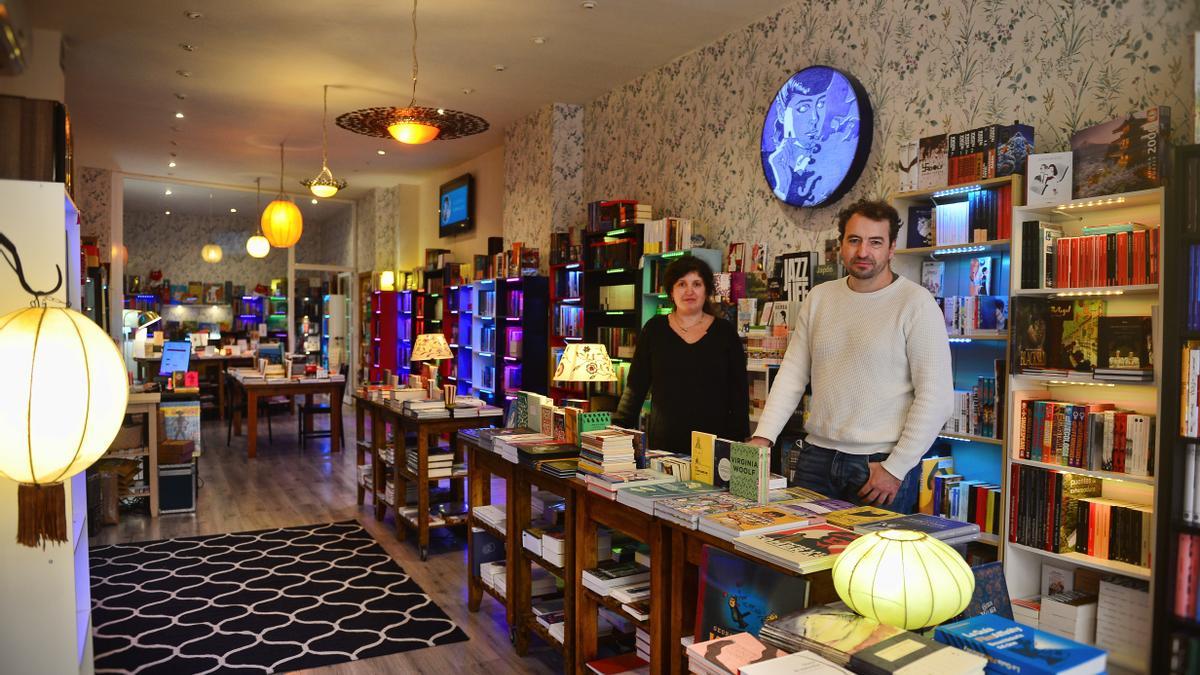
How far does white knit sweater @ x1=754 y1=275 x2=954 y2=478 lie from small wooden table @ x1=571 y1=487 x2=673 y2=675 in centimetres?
58

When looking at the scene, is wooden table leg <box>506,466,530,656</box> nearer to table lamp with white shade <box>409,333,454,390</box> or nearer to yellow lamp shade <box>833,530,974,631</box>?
yellow lamp shade <box>833,530,974,631</box>

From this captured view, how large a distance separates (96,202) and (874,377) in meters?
12.1

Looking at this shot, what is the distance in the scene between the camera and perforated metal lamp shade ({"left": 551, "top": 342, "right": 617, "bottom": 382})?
4387 mm

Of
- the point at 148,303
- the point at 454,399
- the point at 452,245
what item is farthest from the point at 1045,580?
the point at 148,303

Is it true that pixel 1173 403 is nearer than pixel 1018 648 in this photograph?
No

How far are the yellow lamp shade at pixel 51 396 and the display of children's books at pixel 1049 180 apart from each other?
11.1 feet

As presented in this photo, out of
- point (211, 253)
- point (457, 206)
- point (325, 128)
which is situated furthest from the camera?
point (211, 253)

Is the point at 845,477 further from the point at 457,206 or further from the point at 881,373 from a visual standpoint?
the point at 457,206

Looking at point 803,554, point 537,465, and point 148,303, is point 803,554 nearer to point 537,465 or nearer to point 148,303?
point 537,465

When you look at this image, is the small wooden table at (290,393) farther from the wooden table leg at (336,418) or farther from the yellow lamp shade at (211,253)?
the yellow lamp shade at (211,253)

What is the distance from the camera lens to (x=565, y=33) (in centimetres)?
557

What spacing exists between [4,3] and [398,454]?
4813mm

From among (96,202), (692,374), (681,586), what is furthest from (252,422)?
(681,586)

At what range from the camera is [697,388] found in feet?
11.8
